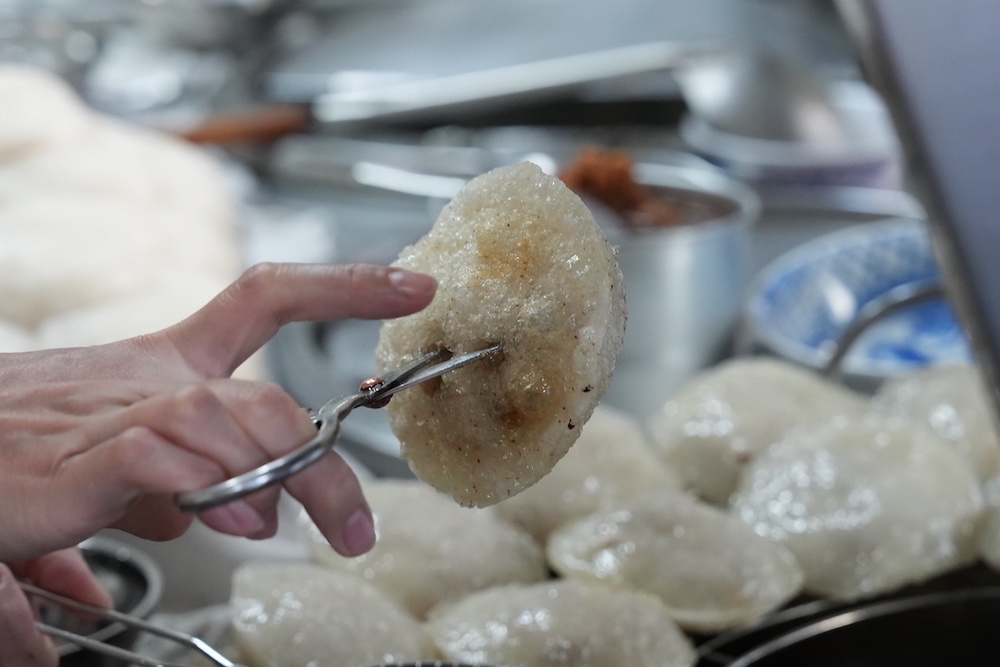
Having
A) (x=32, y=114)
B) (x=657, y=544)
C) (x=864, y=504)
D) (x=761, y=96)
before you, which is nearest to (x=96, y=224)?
(x=32, y=114)

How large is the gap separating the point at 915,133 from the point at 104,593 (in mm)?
769

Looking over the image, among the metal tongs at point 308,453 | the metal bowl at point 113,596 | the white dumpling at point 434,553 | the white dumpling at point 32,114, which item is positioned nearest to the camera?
the metal tongs at point 308,453

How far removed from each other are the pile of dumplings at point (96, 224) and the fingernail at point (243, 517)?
0.83 metres

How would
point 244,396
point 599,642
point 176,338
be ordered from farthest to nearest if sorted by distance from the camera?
point 599,642, point 176,338, point 244,396

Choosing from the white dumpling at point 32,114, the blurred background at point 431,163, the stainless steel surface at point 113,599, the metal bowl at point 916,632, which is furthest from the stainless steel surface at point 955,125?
the white dumpling at point 32,114

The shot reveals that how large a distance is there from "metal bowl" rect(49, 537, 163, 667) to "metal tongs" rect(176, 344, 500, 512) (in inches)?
16.2

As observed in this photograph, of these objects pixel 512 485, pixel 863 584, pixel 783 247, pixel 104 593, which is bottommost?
pixel 783 247

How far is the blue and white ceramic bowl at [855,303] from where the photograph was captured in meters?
1.66

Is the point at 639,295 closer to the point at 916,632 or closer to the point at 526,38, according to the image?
the point at 916,632

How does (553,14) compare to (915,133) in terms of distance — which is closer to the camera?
(915,133)

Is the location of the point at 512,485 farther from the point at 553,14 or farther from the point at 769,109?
the point at 553,14

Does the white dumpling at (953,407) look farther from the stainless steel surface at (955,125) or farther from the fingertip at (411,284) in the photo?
the fingertip at (411,284)

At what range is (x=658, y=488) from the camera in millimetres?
1105

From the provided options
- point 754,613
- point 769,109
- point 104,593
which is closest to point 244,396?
point 104,593
